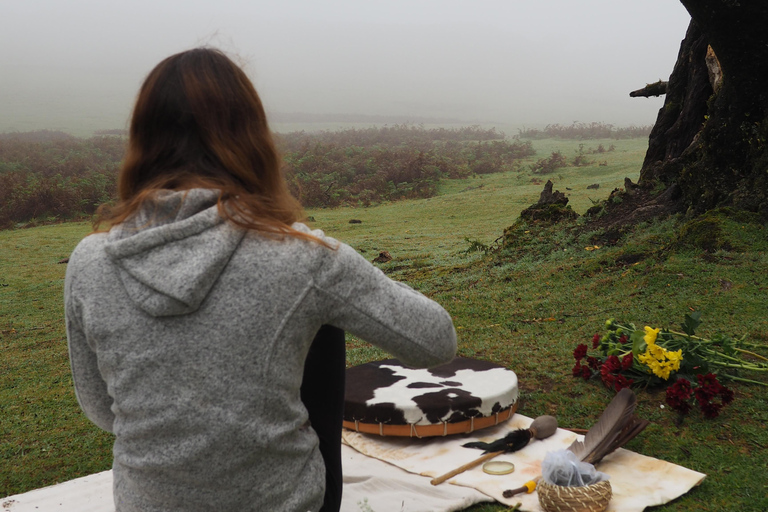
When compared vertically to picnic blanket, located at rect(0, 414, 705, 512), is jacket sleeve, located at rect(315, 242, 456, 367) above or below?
above

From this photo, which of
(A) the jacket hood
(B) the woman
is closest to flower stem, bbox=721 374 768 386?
(B) the woman

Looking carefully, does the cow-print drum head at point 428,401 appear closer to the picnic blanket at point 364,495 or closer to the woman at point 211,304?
the picnic blanket at point 364,495

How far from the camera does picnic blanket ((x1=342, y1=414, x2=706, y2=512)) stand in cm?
282

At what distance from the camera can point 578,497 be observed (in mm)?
2607

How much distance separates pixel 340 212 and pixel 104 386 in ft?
58.2

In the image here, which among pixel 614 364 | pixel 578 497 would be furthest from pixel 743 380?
pixel 578 497

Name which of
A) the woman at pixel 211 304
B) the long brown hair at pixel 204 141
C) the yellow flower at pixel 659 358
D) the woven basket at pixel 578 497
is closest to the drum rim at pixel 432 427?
the woven basket at pixel 578 497

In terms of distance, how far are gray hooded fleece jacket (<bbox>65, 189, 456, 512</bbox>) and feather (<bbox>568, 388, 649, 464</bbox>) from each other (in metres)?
1.64

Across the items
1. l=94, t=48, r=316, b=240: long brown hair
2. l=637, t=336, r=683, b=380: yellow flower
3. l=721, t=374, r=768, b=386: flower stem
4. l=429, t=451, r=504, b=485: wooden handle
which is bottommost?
l=429, t=451, r=504, b=485: wooden handle

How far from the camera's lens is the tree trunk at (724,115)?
5.73 m

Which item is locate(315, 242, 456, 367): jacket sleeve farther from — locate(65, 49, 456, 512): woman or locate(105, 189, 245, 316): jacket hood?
locate(105, 189, 245, 316): jacket hood

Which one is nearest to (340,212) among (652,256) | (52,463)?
(652,256)

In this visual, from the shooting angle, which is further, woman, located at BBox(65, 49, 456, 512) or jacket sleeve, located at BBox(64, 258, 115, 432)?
jacket sleeve, located at BBox(64, 258, 115, 432)

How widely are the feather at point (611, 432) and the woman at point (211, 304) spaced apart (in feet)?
5.21
